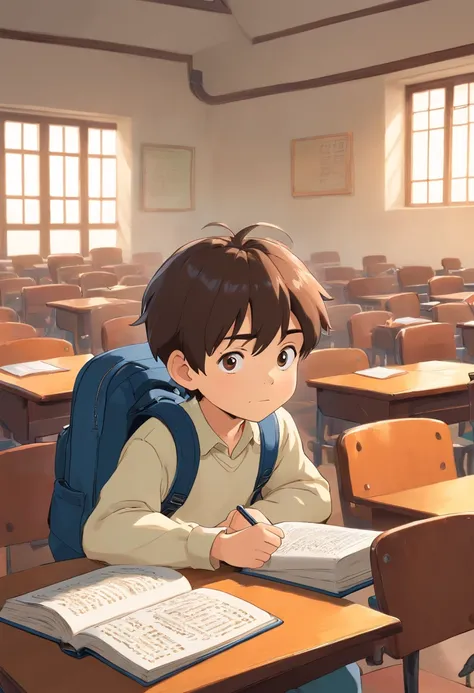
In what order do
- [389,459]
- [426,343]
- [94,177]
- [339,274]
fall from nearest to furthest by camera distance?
[389,459] → [426,343] → [339,274] → [94,177]

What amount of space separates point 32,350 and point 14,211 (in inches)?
278

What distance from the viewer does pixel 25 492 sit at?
→ 6.82 ft

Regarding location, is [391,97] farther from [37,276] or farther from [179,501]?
[179,501]

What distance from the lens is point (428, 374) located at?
13.6ft

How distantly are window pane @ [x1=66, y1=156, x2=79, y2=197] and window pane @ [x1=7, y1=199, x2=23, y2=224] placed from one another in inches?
26.9

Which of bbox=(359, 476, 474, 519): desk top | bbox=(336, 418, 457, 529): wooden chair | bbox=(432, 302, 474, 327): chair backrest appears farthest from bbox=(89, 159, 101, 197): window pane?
bbox=(359, 476, 474, 519): desk top

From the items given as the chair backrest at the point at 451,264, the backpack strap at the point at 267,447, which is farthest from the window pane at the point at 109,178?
the backpack strap at the point at 267,447

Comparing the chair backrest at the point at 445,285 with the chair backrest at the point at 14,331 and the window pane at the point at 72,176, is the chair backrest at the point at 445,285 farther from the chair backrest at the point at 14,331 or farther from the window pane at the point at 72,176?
the window pane at the point at 72,176

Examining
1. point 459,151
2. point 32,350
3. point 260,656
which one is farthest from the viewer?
point 459,151

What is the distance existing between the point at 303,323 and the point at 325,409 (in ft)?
8.64

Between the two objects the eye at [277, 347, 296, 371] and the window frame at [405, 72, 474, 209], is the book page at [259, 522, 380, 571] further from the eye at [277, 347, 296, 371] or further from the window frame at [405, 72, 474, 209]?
the window frame at [405, 72, 474, 209]

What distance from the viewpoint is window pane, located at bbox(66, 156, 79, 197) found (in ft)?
37.8

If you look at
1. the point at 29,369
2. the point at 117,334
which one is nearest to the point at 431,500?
the point at 29,369

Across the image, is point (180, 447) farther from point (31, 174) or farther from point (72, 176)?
point (72, 176)
